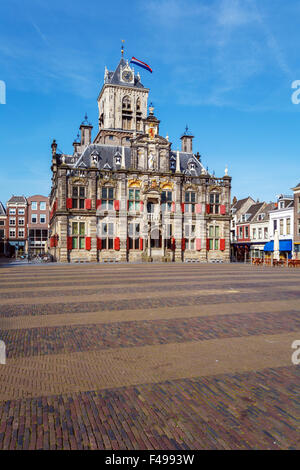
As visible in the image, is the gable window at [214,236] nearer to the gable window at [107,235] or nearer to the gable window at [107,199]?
the gable window at [107,235]

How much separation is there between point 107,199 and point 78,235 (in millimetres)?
5859

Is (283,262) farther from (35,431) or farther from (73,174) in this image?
(35,431)

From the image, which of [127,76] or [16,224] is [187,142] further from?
[16,224]

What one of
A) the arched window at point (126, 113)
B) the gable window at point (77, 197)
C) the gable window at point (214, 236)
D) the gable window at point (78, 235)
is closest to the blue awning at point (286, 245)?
the gable window at point (214, 236)

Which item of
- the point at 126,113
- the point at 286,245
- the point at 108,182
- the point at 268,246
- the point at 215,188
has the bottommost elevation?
the point at 268,246

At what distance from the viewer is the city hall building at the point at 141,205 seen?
43.0m

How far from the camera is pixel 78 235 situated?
4294cm

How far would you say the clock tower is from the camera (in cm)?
5728

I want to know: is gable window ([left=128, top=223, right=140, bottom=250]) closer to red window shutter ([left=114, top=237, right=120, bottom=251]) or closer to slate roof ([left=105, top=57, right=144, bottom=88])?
red window shutter ([left=114, top=237, right=120, bottom=251])

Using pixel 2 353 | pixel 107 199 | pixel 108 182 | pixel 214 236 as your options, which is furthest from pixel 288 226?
pixel 2 353

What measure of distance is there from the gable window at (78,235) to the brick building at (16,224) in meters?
41.5

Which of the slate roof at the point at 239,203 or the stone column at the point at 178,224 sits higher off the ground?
the slate roof at the point at 239,203

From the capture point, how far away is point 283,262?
39250 mm
